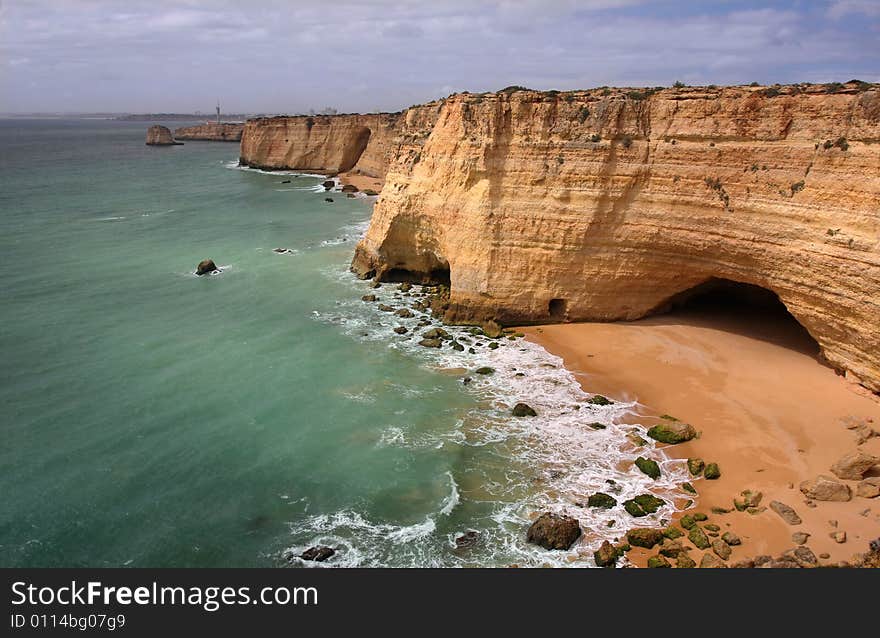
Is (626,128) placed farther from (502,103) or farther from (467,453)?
(467,453)

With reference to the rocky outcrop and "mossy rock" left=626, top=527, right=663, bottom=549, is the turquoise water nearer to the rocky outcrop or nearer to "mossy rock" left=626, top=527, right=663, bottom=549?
"mossy rock" left=626, top=527, right=663, bottom=549

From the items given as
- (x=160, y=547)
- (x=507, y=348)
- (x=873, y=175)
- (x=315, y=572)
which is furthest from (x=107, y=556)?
(x=873, y=175)

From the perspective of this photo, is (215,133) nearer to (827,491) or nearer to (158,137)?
(158,137)

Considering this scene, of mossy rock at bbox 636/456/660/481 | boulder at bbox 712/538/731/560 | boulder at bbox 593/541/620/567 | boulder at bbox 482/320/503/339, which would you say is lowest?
boulder at bbox 593/541/620/567

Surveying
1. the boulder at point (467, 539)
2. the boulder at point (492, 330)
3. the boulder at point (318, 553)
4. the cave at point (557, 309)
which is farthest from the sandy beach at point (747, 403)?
the boulder at point (318, 553)

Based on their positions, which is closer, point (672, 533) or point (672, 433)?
point (672, 533)

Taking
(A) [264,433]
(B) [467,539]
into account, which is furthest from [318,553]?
(A) [264,433]

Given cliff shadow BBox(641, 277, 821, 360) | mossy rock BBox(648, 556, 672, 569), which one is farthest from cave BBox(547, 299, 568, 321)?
mossy rock BBox(648, 556, 672, 569)

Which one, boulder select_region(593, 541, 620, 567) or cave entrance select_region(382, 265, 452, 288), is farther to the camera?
cave entrance select_region(382, 265, 452, 288)
